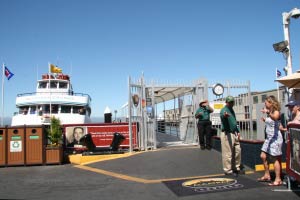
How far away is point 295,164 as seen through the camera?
5551mm

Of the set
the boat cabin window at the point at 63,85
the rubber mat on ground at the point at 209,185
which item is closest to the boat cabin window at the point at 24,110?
the boat cabin window at the point at 63,85

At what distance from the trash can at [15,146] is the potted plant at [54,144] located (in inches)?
33.2

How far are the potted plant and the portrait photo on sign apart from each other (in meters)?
1.24

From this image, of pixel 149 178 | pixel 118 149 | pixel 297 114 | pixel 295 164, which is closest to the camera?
pixel 295 164

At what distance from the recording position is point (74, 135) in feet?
41.0

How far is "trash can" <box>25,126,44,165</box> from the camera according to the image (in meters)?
10.5

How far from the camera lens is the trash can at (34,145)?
34.4 feet

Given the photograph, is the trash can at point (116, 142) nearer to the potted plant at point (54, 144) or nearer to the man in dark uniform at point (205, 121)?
the potted plant at point (54, 144)

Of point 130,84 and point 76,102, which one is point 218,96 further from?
point 76,102

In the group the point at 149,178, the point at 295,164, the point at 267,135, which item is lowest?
the point at 149,178

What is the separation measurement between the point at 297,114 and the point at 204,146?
18.4ft

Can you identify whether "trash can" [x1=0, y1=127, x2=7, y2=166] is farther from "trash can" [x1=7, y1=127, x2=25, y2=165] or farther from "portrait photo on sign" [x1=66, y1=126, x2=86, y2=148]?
"portrait photo on sign" [x1=66, y1=126, x2=86, y2=148]

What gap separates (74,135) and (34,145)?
212cm

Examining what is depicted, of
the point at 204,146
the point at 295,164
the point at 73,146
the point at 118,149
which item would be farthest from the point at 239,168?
the point at 73,146
